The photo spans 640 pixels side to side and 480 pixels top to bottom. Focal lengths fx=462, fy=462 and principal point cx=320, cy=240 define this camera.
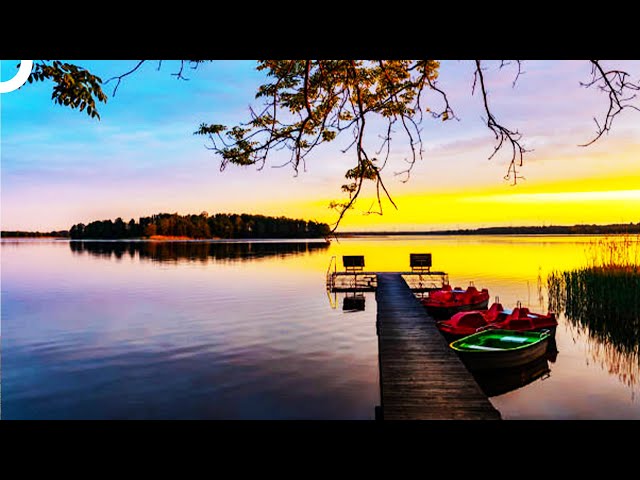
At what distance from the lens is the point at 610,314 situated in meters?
14.1

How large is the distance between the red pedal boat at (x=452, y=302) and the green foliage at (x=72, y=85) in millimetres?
13711

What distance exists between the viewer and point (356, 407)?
919 cm

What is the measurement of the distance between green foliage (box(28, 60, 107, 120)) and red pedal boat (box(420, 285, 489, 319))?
45.0 ft

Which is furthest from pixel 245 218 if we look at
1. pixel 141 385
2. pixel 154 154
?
pixel 141 385

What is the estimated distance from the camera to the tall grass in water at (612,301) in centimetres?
1246

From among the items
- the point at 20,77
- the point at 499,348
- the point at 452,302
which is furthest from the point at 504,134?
the point at 452,302

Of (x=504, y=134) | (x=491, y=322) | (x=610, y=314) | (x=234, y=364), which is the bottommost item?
(x=234, y=364)

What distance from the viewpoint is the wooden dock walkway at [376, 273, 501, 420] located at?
5.56m

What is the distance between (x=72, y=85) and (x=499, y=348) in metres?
8.99

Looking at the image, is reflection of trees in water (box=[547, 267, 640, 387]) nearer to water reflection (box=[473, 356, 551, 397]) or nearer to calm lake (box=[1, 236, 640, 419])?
calm lake (box=[1, 236, 640, 419])

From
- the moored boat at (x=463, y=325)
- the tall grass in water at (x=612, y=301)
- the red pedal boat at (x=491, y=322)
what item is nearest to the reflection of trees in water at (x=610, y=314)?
the tall grass in water at (x=612, y=301)

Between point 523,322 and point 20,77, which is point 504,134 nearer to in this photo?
point 20,77

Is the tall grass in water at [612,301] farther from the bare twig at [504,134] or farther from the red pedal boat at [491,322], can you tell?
the bare twig at [504,134]

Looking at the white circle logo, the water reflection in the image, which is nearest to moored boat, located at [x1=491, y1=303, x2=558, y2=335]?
the water reflection
